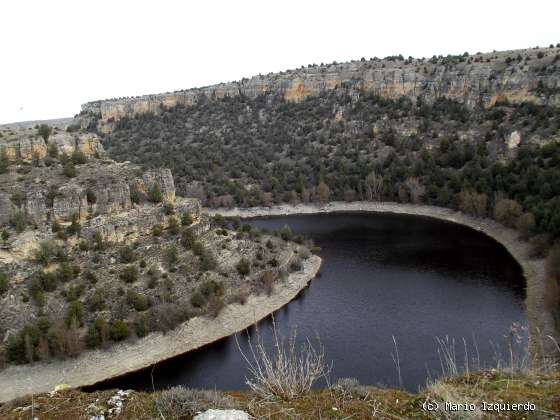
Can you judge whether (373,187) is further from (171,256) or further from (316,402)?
(316,402)

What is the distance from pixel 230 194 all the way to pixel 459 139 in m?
30.6

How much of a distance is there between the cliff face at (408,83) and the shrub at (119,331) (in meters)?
50.6

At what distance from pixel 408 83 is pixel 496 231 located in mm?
32669

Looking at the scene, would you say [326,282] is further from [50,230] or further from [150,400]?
[150,400]

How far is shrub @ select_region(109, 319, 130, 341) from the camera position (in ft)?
78.9

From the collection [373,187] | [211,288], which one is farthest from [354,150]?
[211,288]

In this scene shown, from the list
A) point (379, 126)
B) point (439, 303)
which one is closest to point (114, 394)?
point (439, 303)

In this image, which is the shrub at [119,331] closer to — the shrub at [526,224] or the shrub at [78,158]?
the shrub at [78,158]

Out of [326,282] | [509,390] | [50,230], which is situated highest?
[509,390]

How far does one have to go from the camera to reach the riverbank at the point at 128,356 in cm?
2144

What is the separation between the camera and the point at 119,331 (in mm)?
24047

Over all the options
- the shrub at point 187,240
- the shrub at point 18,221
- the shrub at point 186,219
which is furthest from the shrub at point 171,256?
the shrub at point 18,221

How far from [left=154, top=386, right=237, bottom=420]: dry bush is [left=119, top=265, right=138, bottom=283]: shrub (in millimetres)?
22384

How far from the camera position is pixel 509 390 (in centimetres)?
641
